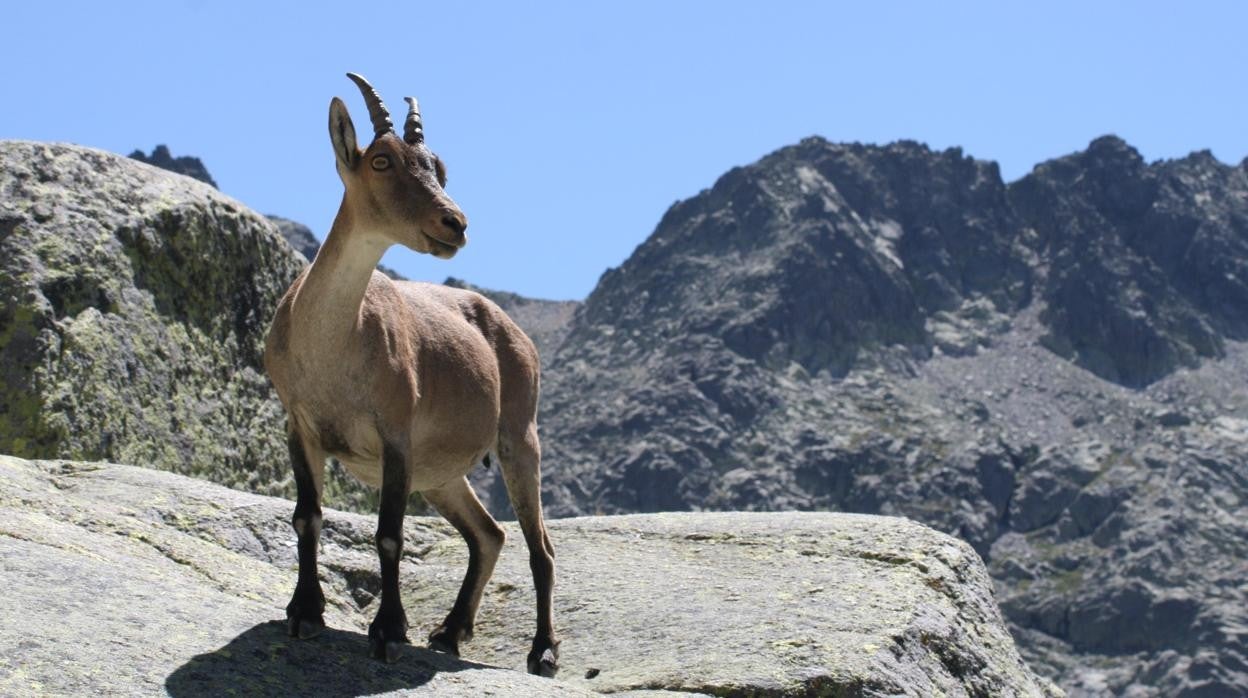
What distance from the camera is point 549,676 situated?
13.1 meters

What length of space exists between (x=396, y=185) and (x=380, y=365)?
142 centimetres

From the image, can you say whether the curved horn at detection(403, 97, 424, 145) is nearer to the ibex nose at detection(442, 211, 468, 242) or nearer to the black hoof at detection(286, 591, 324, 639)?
the ibex nose at detection(442, 211, 468, 242)

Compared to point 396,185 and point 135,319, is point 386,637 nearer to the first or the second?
point 396,185

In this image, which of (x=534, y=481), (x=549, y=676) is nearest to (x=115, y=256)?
(x=534, y=481)

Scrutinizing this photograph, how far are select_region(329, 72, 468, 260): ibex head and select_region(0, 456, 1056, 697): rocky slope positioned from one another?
3074 millimetres

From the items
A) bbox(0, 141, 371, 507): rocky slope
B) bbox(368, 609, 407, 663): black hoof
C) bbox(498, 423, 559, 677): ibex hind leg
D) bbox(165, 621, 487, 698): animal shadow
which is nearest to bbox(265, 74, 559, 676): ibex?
bbox(368, 609, 407, 663): black hoof

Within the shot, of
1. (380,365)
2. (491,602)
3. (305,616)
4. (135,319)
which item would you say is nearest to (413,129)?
(380,365)

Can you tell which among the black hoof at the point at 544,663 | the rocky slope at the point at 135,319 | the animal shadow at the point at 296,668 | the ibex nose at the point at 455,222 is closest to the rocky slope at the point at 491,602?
the animal shadow at the point at 296,668

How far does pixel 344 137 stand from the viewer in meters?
11.5

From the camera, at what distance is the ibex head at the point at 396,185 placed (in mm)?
11016

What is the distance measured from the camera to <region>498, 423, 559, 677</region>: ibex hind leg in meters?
13.7

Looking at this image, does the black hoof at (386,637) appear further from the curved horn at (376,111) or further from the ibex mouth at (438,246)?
the curved horn at (376,111)

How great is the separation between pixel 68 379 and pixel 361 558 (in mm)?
4559

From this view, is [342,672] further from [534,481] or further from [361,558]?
[361,558]
